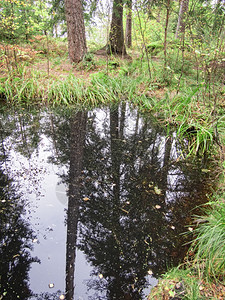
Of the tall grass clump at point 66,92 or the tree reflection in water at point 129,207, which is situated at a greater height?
the tall grass clump at point 66,92

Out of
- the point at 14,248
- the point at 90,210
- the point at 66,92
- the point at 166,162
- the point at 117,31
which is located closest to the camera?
the point at 14,248

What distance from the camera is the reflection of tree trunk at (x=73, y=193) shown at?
1770mm

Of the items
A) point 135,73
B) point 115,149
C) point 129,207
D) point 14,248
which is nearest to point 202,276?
point 129,207

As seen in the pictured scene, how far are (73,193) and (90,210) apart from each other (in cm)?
38

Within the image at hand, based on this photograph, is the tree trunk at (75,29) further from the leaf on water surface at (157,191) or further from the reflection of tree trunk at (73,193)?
the leaf on water surface at (157,191)

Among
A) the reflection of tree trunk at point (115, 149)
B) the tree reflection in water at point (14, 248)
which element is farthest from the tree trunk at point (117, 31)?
the tree reflection in water at point (14, 248)

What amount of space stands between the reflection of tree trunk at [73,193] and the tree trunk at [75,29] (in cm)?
329

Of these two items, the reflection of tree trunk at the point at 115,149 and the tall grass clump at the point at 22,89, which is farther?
the tall grass clump at the point at 22,89

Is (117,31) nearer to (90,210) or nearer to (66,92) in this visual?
(66,92)

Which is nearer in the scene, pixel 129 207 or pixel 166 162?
pixel 129 207

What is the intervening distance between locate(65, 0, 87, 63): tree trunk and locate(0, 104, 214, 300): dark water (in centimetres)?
386

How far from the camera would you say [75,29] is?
661cm

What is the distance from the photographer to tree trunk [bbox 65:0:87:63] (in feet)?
21.0

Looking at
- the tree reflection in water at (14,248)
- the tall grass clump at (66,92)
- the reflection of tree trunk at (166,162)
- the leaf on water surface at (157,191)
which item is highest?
the tall grass clump at (66,92)
